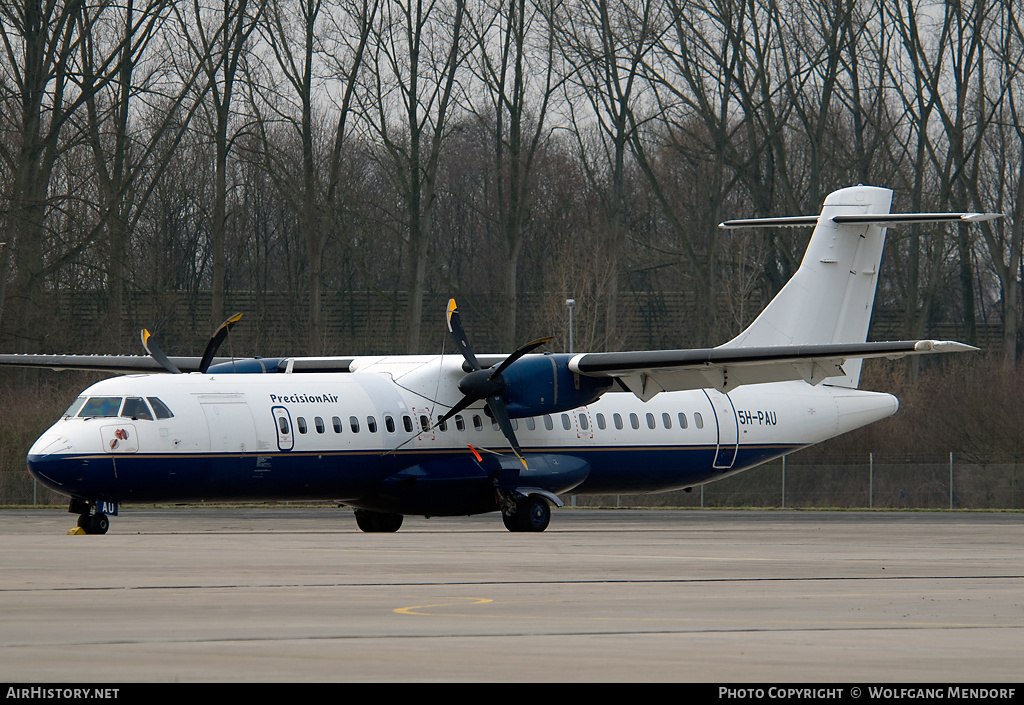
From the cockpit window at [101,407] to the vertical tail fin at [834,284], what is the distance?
12391 mm

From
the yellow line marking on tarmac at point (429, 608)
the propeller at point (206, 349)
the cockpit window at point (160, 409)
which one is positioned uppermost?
the propeller at point (206, 349)

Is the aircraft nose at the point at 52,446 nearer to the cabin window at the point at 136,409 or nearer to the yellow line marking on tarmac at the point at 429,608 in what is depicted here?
the cabin window at the point at 136,409

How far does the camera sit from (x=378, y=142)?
1896 inches

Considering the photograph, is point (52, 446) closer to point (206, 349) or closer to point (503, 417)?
point (206, 349)

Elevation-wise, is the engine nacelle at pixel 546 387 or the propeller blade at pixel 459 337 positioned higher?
the propeller blade at pixel 459 337

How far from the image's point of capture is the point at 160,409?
2217 centimetres

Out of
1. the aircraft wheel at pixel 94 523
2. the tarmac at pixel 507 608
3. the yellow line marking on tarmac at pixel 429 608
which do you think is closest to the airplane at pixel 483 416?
the aircraft wheel at pixel 94 523

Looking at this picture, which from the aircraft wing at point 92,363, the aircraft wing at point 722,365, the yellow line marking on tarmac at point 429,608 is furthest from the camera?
the aircraft wing at point 92,363

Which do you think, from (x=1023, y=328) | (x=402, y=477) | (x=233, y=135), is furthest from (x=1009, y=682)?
(x=1023, y=328)

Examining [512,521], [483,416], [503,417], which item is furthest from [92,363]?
[512,521]

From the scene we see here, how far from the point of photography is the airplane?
22125 millimetres

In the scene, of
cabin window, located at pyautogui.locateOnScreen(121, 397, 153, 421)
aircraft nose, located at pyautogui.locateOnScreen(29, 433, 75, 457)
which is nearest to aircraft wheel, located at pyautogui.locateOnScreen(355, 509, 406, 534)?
cabin window, located at pyautogui.locateOnScreen(121, 397, 153, 421)

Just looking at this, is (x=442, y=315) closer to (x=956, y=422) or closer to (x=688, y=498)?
(x=688, y=498)

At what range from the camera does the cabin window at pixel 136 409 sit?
72.0 feet
